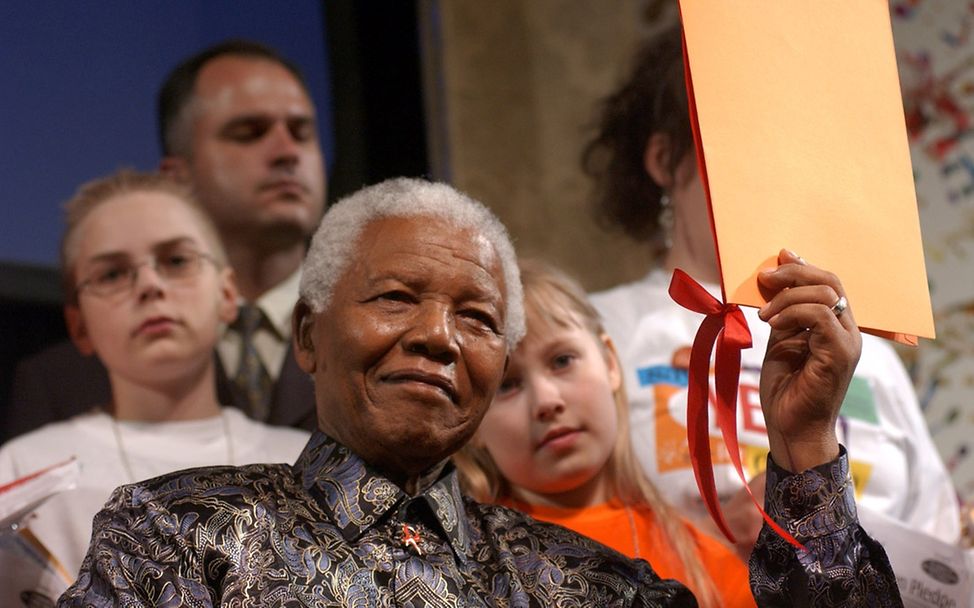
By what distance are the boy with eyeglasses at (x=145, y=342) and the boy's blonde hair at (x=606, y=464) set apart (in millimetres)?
347

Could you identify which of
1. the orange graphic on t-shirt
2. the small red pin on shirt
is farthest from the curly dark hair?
the small red pin on shirt

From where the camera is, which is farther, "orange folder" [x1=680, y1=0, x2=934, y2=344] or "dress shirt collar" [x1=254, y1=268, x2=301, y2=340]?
"dress shirt collar" [x1=254, y1=268, x2=301, y2=340]

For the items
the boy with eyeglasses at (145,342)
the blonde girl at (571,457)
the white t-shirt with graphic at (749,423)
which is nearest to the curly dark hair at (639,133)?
the white t-shirt with graphic at (749,423)

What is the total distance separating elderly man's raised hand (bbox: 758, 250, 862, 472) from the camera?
1.41 metres

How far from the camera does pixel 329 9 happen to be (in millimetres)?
2920

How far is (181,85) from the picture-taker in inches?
100

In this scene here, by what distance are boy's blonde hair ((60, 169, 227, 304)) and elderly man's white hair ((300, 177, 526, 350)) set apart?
2.38 feet

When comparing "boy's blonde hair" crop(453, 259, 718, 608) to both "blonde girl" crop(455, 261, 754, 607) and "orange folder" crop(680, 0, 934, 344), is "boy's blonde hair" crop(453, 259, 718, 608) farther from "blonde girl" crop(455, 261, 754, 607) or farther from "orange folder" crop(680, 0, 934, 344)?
"orange folder" crop(680, 0, 934, 344)

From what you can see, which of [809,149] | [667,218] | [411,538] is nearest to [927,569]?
[809,149]

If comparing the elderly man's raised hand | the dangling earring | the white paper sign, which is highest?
the dangling earring

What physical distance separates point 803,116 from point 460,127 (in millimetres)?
1857

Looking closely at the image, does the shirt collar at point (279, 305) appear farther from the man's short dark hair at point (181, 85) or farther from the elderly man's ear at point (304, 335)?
the elderly man's ear at point (304, 335)

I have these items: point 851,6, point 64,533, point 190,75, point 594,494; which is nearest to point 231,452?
point 64,533

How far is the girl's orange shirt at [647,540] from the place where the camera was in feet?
6.27
